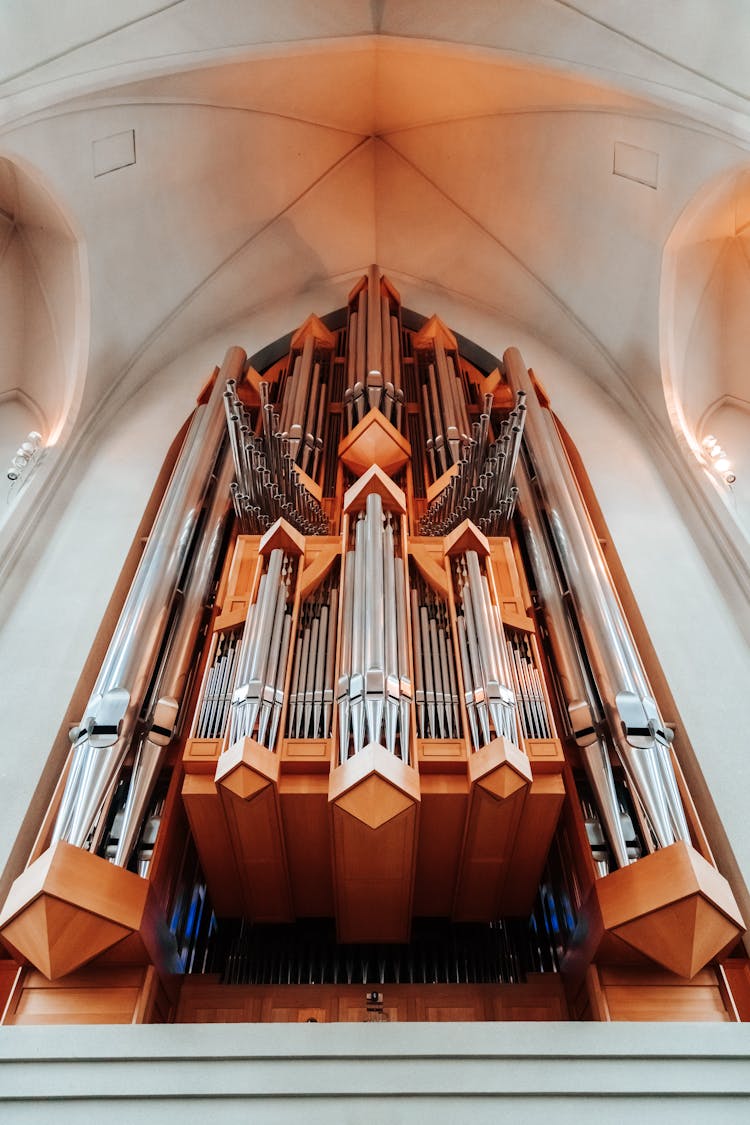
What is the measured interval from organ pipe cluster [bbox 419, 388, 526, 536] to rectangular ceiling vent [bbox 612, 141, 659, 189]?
10.1ft

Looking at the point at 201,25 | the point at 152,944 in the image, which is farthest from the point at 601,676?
the point at 201,25

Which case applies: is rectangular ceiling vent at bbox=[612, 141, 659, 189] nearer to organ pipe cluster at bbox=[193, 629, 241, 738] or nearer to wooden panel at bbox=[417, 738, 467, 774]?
organ pipe cluster at bbox=[193, 629, 241, 738]

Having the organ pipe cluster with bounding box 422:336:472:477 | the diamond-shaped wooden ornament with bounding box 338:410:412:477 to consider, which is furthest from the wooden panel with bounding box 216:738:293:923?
the organ pipe cluster with bounding box 422:336:472:477

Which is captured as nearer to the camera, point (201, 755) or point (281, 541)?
point (201, 755)

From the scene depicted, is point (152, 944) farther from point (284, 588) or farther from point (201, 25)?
point (201, 25)

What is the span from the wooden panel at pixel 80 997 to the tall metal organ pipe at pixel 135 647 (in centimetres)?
68

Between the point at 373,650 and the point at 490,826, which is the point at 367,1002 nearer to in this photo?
the point at 490,826

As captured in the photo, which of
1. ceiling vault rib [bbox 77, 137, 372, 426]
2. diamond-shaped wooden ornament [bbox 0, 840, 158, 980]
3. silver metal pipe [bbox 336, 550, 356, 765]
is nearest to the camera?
diamond-shaped wooden ornament [bbox 0, 840, 158, 980]

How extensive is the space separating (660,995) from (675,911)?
553 mm

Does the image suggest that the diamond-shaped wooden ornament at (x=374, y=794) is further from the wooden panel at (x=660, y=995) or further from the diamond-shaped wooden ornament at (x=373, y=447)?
the diamond-shaped wooden ornament at (x=373, y=447)

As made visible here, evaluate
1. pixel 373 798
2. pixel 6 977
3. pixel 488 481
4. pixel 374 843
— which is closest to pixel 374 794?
pixel 373 798

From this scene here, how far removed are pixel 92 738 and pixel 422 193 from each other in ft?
27.3

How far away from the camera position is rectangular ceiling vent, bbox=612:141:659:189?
7676 millimetres

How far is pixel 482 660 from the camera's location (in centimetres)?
474
